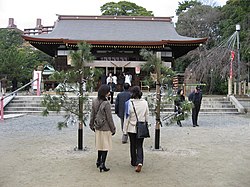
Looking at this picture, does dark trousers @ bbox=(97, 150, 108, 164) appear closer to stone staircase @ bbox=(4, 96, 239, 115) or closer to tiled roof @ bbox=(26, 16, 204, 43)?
stone staircase @ bbox=(4, 96, 239, 115)

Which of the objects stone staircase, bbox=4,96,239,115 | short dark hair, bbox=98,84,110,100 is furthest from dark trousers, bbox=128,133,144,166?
stone staircase, bbox=4,96,239,115

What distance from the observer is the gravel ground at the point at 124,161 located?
4.54 meters

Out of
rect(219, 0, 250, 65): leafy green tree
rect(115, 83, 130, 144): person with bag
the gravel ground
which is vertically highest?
rect(219, 0, 250, 65): leafy green tree

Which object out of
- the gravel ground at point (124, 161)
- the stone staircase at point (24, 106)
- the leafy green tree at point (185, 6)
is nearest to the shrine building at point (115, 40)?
the stone staircase at point (24, 106)

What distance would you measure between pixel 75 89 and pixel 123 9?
38.9m

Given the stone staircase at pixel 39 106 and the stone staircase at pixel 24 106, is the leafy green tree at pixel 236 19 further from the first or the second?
the stone staircase at pixel 24 106

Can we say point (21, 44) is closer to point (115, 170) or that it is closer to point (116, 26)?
point (116, 26)

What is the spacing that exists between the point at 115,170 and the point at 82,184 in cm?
89

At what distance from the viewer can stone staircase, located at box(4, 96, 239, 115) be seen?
1480 cm

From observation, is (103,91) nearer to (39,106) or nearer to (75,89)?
(75,89)

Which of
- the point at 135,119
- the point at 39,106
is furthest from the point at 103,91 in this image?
the point at 39,106

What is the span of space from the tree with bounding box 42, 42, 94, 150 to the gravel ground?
2.61ft

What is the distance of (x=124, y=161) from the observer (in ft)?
18.7

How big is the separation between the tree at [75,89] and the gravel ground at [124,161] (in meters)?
0.79
